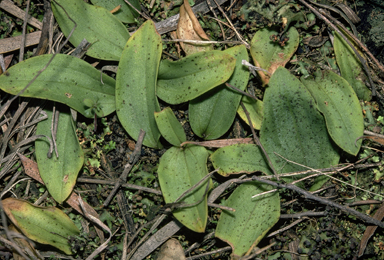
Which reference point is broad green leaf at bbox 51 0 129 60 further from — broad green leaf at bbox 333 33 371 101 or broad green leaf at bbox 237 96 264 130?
broad green leaf at bbox 333 33 371 101

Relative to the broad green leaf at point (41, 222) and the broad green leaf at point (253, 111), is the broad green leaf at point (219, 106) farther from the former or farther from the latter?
the broad green leaf at point (41, 222)

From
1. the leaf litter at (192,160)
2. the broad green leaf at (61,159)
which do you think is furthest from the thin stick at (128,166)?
the broad green leaf at (61,159)

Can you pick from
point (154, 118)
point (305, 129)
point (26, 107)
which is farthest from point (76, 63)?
point (305, 129)

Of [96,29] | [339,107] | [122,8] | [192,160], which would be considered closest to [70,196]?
[192,160]

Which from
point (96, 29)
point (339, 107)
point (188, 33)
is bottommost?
point (339, 107)

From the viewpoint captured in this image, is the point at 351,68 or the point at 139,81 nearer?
the point at 139,81

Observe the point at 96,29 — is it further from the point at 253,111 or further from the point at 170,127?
the point at 253,111

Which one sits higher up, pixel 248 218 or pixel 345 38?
pixel 345 38
